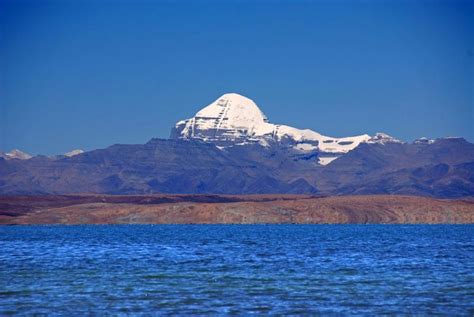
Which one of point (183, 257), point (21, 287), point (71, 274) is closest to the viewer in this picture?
point (21, 287)

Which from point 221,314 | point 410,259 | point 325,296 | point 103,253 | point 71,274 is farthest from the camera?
point 103,253

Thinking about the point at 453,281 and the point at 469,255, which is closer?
the point at 453,281

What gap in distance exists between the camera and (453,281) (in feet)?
221

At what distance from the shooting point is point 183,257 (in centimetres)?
9688

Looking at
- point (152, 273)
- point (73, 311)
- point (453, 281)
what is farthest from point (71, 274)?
point (453, 281)

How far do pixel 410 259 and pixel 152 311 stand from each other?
142 feet

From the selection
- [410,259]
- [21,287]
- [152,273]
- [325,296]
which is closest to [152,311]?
[325,296]

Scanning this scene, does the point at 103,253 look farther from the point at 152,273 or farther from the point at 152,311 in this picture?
the point at 152,311

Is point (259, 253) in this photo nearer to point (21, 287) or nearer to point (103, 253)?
point (103, 253)

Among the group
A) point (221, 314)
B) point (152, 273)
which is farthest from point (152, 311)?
point (152, 273)

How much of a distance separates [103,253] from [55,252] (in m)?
6.31

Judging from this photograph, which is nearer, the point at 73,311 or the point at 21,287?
the point at 73,311

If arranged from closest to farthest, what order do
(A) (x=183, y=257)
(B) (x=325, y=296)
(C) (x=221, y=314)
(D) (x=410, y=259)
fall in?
(C) (x=221, y=314) < (B) (x=325, y=296) < (D) (x=410, y=259) < (A) (x=183, y=257)

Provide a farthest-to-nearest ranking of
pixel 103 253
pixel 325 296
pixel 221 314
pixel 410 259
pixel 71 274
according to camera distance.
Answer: pixel 103 253 → pixel 410 259 → pixel 71 274 → pixel 325 296 → pixel 221 314
